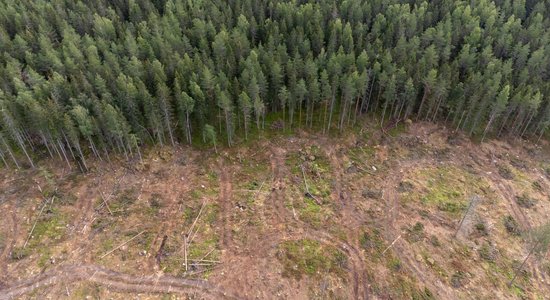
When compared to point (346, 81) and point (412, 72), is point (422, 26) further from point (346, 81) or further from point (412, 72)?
point (346, 81)

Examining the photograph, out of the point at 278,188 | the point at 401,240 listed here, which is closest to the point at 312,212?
the point at 278,188

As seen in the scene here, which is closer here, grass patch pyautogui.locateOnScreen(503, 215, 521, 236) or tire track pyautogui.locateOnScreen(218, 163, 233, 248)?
tire track pyautogui.locateOnScreen(218, 163, 233, 248)

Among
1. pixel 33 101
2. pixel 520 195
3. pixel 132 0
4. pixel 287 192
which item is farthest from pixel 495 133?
pixel 132 0

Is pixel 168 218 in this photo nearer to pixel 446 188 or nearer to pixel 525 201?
pixel 446 188

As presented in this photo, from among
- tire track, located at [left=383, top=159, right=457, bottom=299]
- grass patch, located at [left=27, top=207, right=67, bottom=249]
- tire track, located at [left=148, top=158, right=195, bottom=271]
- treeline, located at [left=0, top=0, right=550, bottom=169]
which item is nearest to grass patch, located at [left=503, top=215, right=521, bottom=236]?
tire track, located at [left=383, top=159, right=457, bottom=299]

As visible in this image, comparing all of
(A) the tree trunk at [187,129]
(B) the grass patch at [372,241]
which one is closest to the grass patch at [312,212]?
(B) the grass patch at [372,241]

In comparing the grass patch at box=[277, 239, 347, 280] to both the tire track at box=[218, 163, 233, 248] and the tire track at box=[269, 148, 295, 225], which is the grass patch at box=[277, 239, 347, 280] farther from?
the tire track at box=[218, 163, 233, 248]
